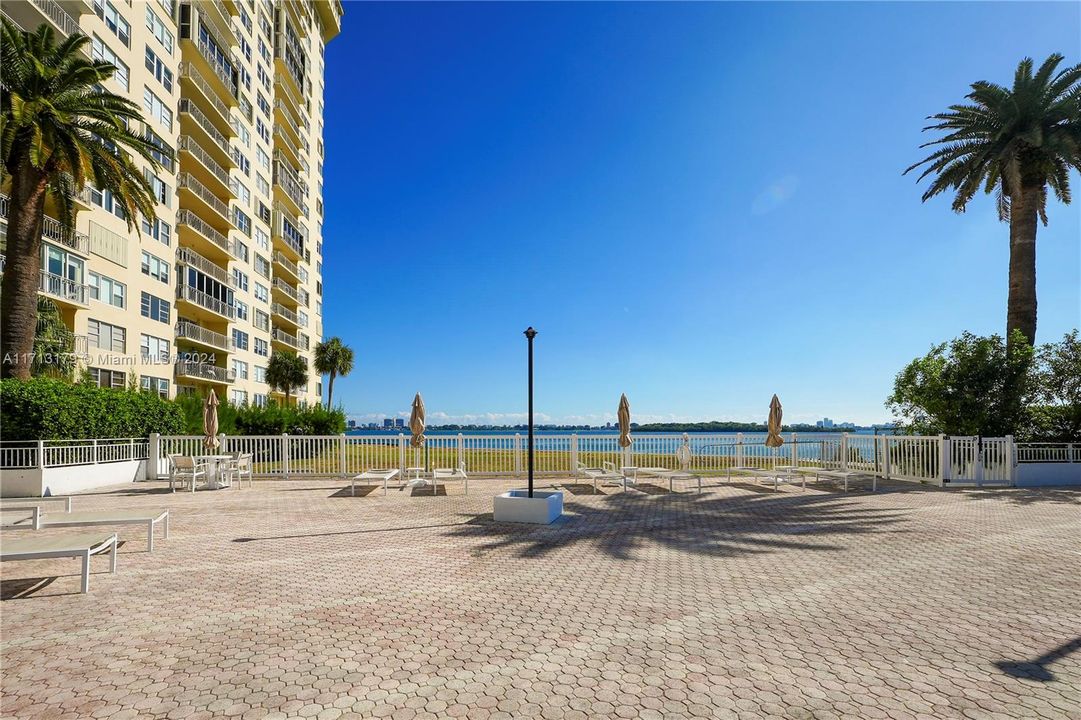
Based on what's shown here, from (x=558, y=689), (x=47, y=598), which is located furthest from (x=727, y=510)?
(x=47, y=598)

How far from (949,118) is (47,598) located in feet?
103

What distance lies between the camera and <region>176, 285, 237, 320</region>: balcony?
95.6 feet

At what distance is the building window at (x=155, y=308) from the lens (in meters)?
26.3

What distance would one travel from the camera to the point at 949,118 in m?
22.4

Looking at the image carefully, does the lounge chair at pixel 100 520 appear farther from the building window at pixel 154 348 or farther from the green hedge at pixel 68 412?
the building window at pixel 154 348

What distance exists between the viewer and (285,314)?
145ft

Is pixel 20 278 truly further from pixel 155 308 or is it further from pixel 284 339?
pixel 284 339

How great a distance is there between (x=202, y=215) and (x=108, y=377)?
544 inches

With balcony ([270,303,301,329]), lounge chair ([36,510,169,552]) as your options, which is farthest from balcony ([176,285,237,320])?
lounge chair ([36,510,169,552])

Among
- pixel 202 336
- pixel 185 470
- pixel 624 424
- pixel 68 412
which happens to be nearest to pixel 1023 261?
pixel 624 424

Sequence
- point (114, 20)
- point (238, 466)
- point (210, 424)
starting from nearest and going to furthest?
1. point (238, 466)
2. point (210, 424)
3. point (114, 20)

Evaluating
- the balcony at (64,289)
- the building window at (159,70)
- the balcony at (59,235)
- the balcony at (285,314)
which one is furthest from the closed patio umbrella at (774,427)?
the balcony at (285,314)

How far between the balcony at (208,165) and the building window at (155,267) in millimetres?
6861

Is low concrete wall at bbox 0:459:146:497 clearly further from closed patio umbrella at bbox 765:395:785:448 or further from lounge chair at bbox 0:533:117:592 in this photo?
closed patio umbrella at bbox 765:395:785:448
